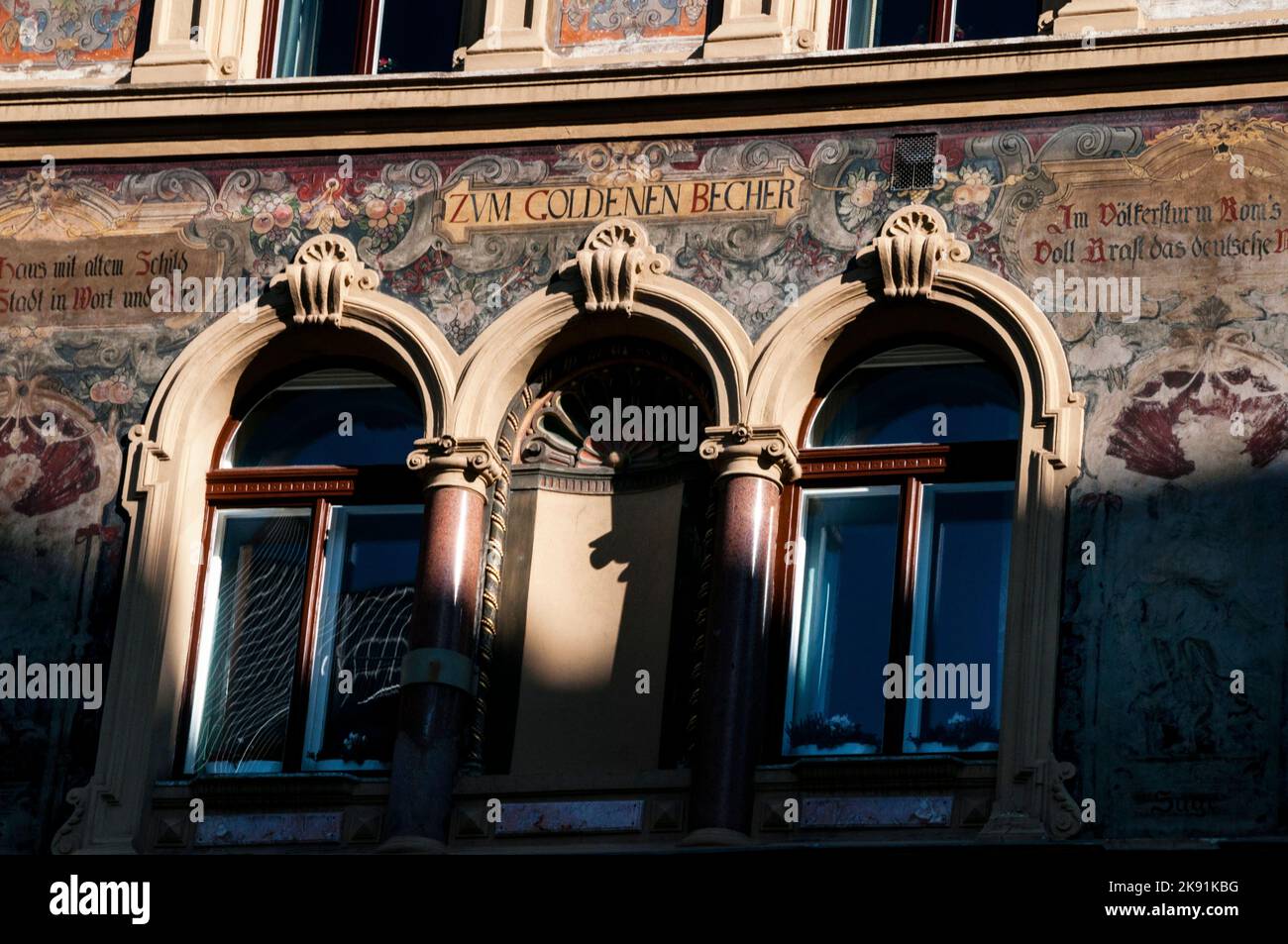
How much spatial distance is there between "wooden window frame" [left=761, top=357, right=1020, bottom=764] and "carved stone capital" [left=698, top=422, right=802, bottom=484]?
215 mm

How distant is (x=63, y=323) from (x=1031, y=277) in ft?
20.1

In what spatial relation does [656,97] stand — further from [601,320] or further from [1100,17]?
[1100,17]

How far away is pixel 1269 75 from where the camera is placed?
1942 cm

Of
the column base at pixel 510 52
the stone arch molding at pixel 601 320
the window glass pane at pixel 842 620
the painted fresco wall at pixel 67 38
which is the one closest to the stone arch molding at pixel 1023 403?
the stone arch molding at pixel 601 320

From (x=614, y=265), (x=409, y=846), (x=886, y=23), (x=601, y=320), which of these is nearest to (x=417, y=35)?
(x=614, y=265)

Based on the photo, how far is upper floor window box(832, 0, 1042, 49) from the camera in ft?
66.9

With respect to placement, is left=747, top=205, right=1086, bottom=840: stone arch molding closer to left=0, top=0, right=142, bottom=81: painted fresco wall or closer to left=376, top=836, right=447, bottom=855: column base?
left=376, top=836, right=447, bottom=855: column base

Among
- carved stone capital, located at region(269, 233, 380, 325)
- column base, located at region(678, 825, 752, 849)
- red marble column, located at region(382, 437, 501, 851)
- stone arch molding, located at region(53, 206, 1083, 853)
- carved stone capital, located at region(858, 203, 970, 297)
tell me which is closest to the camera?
column base, located at region(678, 825, 752, 849)

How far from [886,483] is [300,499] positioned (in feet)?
11.9

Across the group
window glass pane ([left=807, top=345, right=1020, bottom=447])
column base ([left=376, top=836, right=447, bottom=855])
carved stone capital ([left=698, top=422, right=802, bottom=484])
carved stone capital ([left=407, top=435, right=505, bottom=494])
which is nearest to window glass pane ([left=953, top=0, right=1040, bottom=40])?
window glass pane ([left=807, top=345, right=1020, bottom=447])

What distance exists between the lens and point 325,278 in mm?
20344

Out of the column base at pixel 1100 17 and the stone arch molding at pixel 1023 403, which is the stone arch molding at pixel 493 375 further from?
the column base at pixel 1100 17
